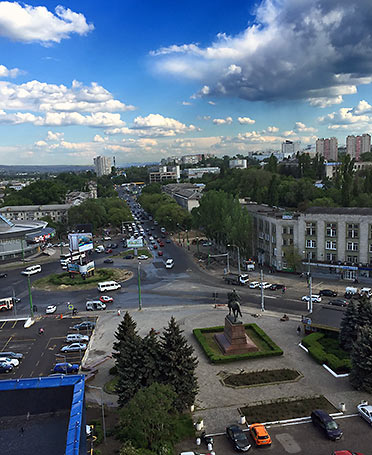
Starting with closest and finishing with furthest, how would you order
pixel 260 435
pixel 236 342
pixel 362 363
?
1. pixel 260 435
2. pixel 362 363
3. pixel 236 342

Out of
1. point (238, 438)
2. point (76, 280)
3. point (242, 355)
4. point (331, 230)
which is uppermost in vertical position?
point (331, 230)

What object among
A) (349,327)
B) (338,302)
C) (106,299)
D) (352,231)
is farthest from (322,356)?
(352,231)

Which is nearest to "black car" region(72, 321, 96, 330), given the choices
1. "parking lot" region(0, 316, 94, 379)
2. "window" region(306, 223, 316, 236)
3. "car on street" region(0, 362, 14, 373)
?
"parking lot" region(0, 316, 94, 379)

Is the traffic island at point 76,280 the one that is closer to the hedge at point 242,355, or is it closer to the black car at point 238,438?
the hedge at point 242,355

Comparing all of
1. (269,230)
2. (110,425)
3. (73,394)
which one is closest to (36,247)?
(269,230)

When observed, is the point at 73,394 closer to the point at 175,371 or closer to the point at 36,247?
the point at 175,371

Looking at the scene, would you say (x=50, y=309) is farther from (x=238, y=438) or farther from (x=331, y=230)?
(x=331, y=230)

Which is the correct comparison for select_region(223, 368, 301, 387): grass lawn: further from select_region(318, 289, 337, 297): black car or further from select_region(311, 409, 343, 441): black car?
select_region(318, 289, 337, 297): black car
